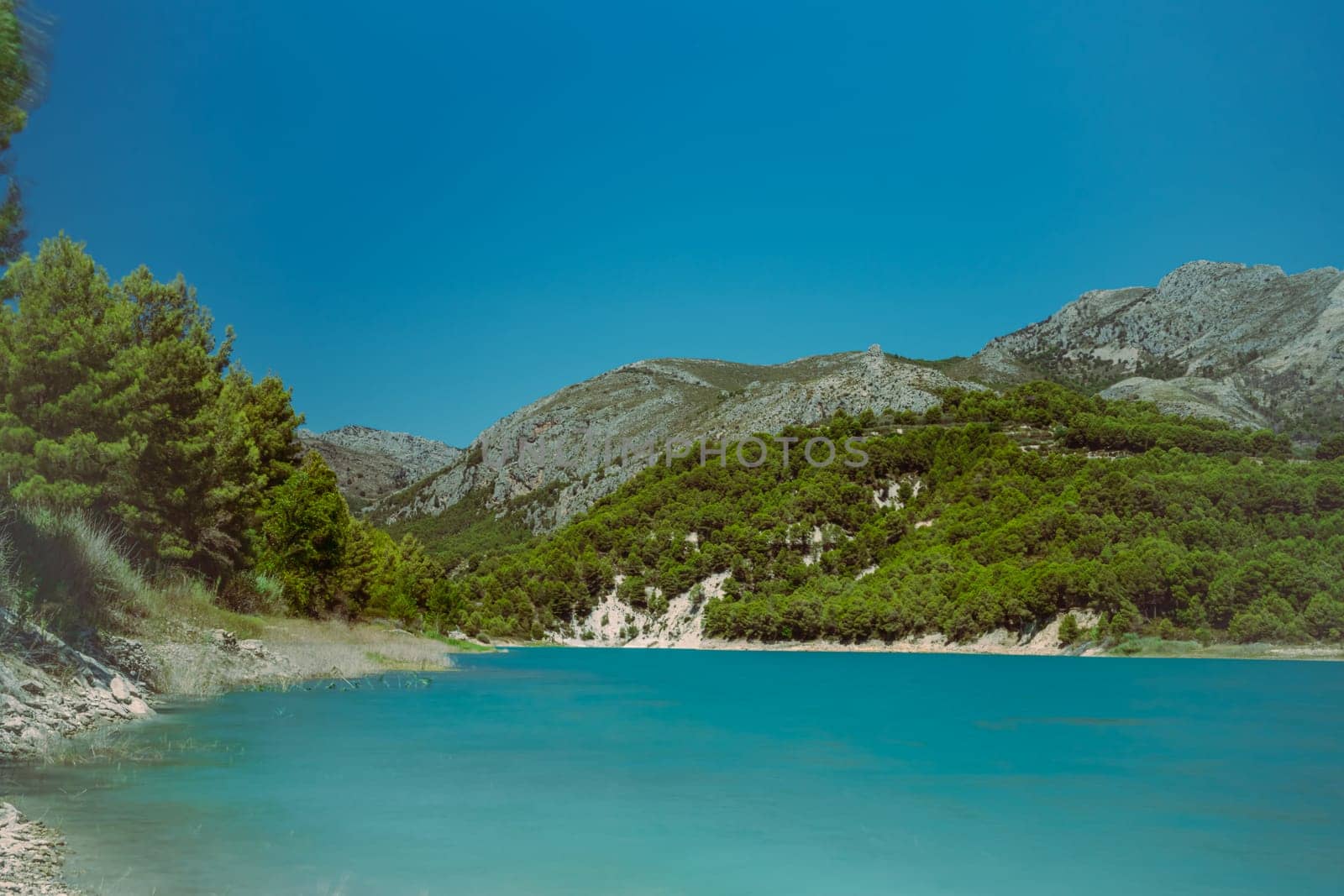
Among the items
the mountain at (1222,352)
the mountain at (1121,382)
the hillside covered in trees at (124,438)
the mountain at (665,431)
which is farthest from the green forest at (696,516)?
the mountain at (1222,352)

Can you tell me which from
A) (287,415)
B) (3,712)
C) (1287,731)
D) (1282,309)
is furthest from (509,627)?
(1282,309)

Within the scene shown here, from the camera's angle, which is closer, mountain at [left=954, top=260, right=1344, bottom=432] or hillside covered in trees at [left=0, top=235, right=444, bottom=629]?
hillside covered in trees at [left=0, top=235, right=444, bottom=629]

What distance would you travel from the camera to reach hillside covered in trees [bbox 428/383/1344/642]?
91.1m

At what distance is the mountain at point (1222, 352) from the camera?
142 meters

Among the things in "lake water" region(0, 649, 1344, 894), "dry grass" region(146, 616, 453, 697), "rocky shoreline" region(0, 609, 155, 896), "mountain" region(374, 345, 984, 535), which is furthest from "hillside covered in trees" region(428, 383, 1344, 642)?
"rocky shoreline" region(0, 609, 155, 896)

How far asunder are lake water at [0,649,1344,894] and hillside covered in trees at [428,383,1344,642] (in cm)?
6787

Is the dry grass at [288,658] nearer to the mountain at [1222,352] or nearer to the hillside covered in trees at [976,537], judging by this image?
the hillside covered in trees at [976,537]

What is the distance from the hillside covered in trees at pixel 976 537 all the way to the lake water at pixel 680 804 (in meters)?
67.9

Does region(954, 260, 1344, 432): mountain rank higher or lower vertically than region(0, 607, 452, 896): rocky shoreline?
higher

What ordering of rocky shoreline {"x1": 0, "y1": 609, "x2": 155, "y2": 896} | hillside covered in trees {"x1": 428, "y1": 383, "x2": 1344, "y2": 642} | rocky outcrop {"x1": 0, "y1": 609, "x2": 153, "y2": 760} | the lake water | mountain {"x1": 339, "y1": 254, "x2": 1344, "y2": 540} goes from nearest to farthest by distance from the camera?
rocky shoreline {"x1": 0, "y1": 609, "x2": 155, "y2": 896} → the lake water → rocky outcrop {"x1": 0, "y1": 609, "x2": 153, "y2": 760} → hillside covered in trees {"x1": 428, "y1": 383, "x2": 1344, "y2": 642} → mountain {"x1": 339, "y1": 254, "x2": 1344, "y2": 540}


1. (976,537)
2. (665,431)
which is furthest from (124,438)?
(665,431)

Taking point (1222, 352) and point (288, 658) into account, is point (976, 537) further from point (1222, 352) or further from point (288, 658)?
point (288, 658)

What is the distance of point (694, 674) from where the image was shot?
57.3 meters

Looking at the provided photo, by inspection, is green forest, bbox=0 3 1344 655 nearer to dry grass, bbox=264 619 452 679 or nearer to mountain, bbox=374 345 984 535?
dry grass, bbox=264 619 452 679
